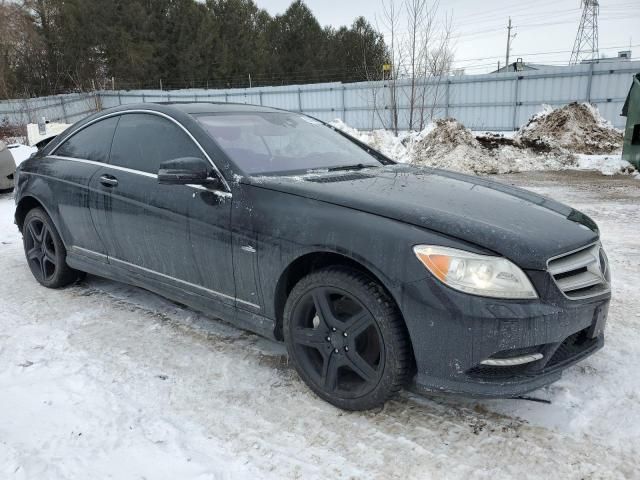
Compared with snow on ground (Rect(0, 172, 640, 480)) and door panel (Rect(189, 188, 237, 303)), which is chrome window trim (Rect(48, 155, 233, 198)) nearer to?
door panel (Rect(189, 188, 237, 303))

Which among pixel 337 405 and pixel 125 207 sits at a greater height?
pixel 125 207

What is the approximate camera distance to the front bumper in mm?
2139

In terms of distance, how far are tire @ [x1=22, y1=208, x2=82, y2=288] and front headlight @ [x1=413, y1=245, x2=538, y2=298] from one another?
3.27m

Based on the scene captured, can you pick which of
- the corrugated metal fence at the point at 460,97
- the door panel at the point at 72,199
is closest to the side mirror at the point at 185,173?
the door panel at the point at 72,199

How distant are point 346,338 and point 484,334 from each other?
2.17ft

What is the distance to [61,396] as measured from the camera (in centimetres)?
272

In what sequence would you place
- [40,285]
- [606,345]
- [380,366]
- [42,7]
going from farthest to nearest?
[42,7] → [40,285] → [606,345] → [380,366]

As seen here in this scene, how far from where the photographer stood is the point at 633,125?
10180 millimetres

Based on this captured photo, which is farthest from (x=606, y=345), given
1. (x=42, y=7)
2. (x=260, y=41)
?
(x=260, y=41)

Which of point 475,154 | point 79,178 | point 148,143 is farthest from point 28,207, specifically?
point 475,154

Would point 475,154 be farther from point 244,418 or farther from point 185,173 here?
point 244,418

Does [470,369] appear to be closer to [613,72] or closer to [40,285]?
[40,285]

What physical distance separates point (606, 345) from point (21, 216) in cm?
469

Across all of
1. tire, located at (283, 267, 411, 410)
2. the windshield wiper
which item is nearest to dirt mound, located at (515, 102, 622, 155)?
the windshield wiper
